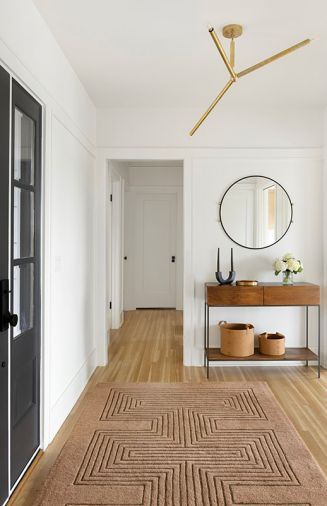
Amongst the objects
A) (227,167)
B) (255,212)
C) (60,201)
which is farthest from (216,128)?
(60,201)

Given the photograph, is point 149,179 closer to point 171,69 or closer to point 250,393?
point 171,69

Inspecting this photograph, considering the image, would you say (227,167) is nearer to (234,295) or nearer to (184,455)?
(234,295)

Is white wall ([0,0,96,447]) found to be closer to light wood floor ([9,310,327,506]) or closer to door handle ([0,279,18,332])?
light wood floor ([9,310,327,506])

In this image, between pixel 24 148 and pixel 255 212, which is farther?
pixel 255 212

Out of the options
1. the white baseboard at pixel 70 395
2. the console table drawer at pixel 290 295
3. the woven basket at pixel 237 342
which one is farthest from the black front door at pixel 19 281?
the console table drawer at pixel 290 295

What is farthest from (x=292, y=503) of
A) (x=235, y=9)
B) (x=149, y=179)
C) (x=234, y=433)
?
(x=149, y=179)

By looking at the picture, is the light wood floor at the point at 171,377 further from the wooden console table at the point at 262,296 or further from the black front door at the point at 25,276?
the wooden console table at the point at 262,296

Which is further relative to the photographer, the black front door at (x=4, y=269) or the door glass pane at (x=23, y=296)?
the door glass pane at (x=23, y=296)

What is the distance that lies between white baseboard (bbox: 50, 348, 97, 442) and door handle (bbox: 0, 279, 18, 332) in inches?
39.7

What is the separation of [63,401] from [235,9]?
2.75 meters

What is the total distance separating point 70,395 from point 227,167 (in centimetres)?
258

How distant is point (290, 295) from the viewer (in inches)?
147

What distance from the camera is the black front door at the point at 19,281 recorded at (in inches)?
74.8

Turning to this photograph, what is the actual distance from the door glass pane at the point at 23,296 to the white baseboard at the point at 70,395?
75 cm
